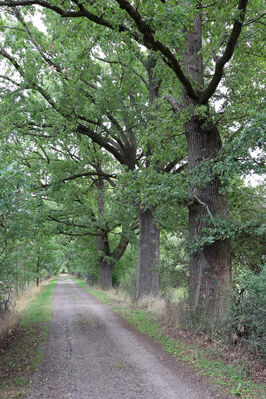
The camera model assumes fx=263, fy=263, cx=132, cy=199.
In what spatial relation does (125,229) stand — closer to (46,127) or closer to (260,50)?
(46,127)

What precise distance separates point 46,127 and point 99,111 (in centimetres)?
234

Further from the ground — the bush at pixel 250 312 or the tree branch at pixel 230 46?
the tree branch at pixel 230 46

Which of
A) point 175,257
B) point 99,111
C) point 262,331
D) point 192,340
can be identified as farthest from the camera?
point 99,111

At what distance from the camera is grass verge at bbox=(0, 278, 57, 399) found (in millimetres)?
4254

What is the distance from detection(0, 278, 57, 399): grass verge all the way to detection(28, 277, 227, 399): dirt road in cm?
19

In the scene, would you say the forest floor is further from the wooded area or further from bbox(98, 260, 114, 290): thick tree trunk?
bbox(98, 260, 114, 290): thick tree trunk

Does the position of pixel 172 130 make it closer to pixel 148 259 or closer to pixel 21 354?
pixel 148 259

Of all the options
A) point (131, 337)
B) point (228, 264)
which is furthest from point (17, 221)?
point (228, 264)

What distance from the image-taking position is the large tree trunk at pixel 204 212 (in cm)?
655

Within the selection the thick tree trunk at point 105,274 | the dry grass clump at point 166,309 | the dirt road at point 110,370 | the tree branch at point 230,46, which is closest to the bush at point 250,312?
the dirt road at point 110,370

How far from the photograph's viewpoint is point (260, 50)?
26.0 feet

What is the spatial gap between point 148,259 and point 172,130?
6025 millimetres

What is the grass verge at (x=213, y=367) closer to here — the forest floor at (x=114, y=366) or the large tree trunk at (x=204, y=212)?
the forest floor at (x=114, y=366)

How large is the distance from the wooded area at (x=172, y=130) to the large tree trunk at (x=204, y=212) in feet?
0.10
